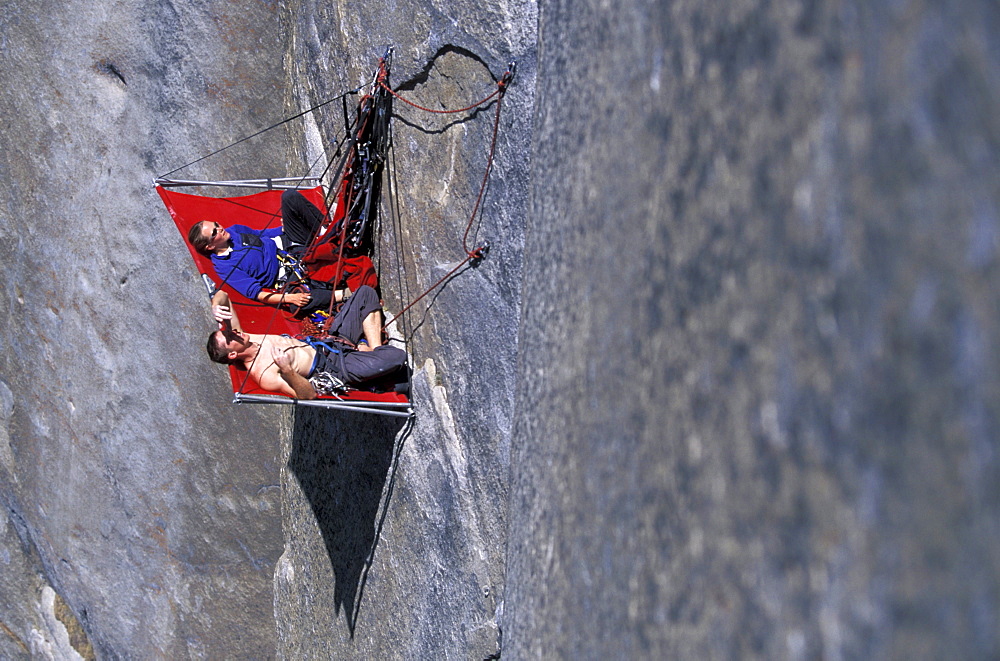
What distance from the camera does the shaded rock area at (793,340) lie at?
0.59 m

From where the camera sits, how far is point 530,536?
4.97 feet

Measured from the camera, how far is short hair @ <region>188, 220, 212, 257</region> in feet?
10.1

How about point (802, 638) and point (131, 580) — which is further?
point (131, 580)

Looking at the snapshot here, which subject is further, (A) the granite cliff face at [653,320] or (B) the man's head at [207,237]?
(B) the man's head at [207,237]

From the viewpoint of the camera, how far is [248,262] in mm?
3143

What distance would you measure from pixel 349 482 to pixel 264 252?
109cm

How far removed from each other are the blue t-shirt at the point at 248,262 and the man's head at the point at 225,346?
0.34 m

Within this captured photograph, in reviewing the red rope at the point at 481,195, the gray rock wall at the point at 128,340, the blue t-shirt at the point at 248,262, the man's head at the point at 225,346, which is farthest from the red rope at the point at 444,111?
the gray rock wall at the point at 128,340

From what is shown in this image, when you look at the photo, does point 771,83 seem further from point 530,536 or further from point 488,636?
point 488,636

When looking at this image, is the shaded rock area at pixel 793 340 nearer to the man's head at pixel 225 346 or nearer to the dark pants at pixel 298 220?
the man's head at pixel 225 346

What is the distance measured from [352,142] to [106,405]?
225 cm

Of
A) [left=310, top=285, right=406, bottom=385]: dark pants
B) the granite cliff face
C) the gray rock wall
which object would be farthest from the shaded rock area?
the gray rock wall

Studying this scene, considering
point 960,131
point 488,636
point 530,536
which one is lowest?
point 488,636

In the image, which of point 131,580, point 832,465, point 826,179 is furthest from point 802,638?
point 131,580
